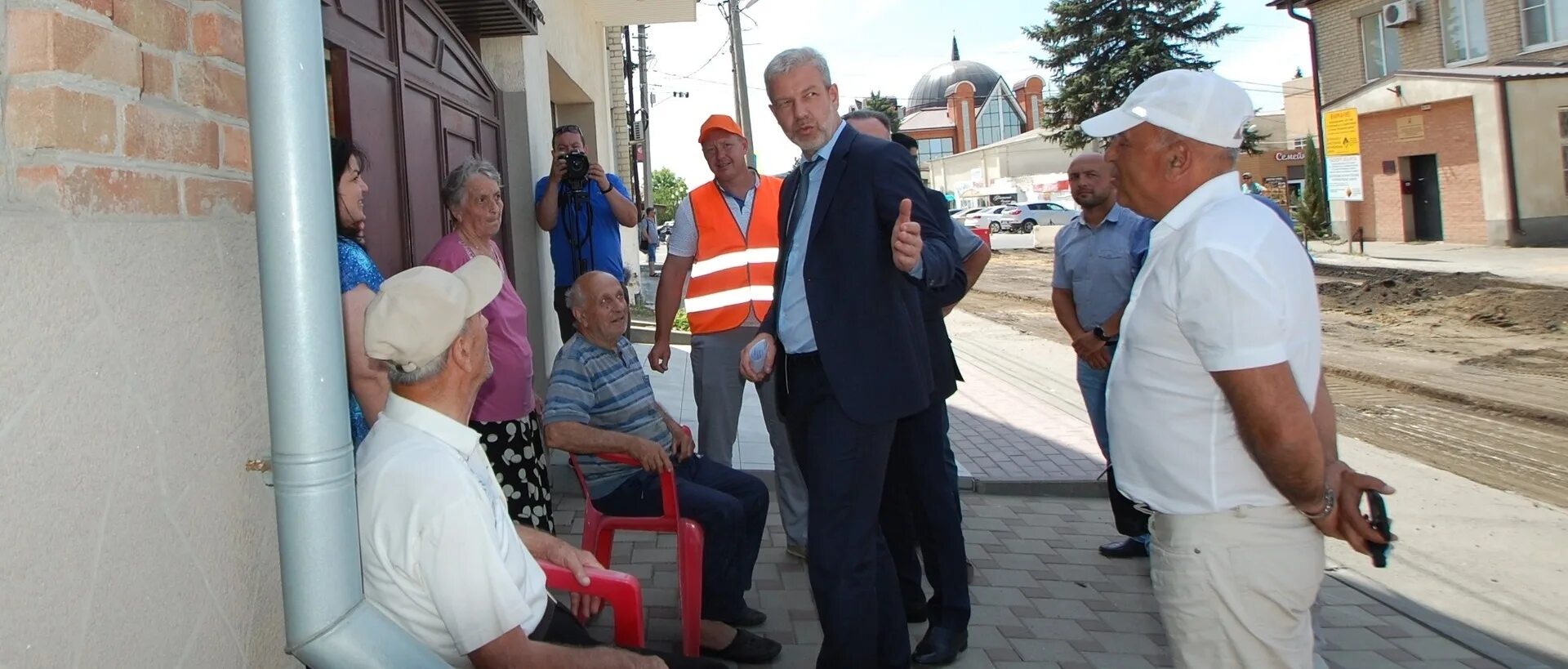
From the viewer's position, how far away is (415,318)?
2000mm

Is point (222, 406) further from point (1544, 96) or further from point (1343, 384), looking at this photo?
point (1544, 96)

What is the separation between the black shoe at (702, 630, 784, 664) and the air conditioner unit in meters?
27.8

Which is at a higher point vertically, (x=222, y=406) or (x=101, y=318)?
(x=101, y=318)

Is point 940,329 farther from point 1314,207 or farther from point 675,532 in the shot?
point 1314,207

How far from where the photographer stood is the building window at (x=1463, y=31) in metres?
24.6

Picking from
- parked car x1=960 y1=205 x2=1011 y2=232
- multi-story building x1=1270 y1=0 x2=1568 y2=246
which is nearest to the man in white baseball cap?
multi-story building x1=1270 y1=0 x2=1568 y2=246

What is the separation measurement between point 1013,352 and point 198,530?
36.0 feet

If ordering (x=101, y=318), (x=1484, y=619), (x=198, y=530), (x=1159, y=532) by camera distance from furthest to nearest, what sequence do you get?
(x=1484, y=619) < (x=1159, y=532) < (x=198, y=530) < (x=101, y=318)

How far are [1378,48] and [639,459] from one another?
Answer: 96.5 feet

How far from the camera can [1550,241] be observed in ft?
73.3

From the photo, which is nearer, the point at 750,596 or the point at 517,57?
the point at 750,596

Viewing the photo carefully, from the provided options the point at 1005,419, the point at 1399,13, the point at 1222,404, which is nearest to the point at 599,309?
the point at 1222,404

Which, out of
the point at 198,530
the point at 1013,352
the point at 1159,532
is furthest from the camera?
the point at 1013,352

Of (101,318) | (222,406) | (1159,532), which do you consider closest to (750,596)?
(1159,532)
